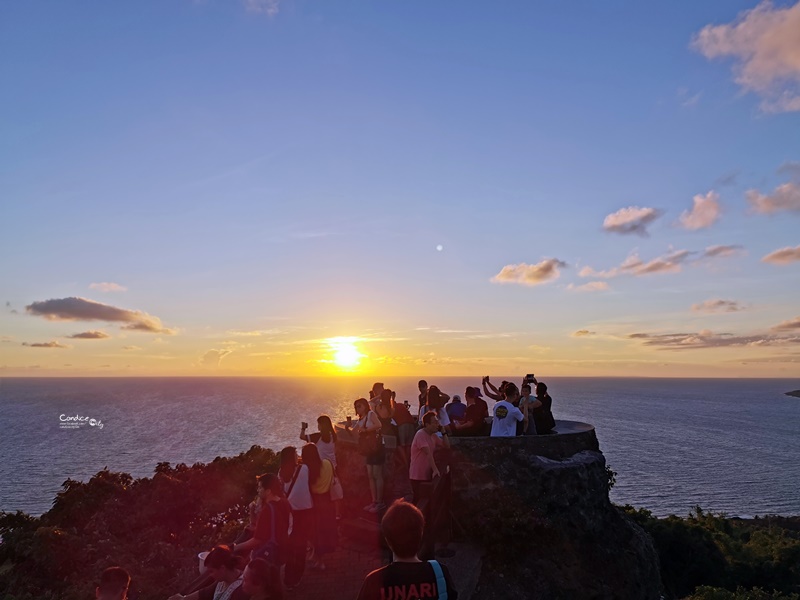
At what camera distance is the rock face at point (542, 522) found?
1218 cm

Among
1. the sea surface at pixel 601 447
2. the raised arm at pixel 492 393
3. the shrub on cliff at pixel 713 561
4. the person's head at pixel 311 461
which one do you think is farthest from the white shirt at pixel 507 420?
the sea surface at pixel 601 447

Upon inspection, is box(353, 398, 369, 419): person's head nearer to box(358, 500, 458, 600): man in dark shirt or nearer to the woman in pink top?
the woman in pink top

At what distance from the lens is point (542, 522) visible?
1251 centimetres

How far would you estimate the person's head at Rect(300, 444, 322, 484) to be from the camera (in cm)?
930

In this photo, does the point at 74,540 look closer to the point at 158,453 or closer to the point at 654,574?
the point at 654,574

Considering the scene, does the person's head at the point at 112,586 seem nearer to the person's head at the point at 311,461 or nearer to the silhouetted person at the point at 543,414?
the person's head at the point at 311,461

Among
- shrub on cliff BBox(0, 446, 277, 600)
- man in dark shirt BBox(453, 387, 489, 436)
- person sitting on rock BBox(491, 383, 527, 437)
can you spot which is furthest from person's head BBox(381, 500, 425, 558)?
shrub on cliff BBox(0, 446, 277, 600)

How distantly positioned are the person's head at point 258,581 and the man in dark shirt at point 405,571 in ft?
8.15

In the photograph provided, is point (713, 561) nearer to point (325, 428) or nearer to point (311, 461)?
point (325, 428)

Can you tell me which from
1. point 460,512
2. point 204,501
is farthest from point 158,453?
point 460,512

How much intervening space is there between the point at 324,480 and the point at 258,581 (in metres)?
4.14

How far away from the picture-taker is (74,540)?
18172mm

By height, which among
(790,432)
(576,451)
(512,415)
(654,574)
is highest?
(512,415)

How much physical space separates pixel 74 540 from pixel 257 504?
46.9 ft
